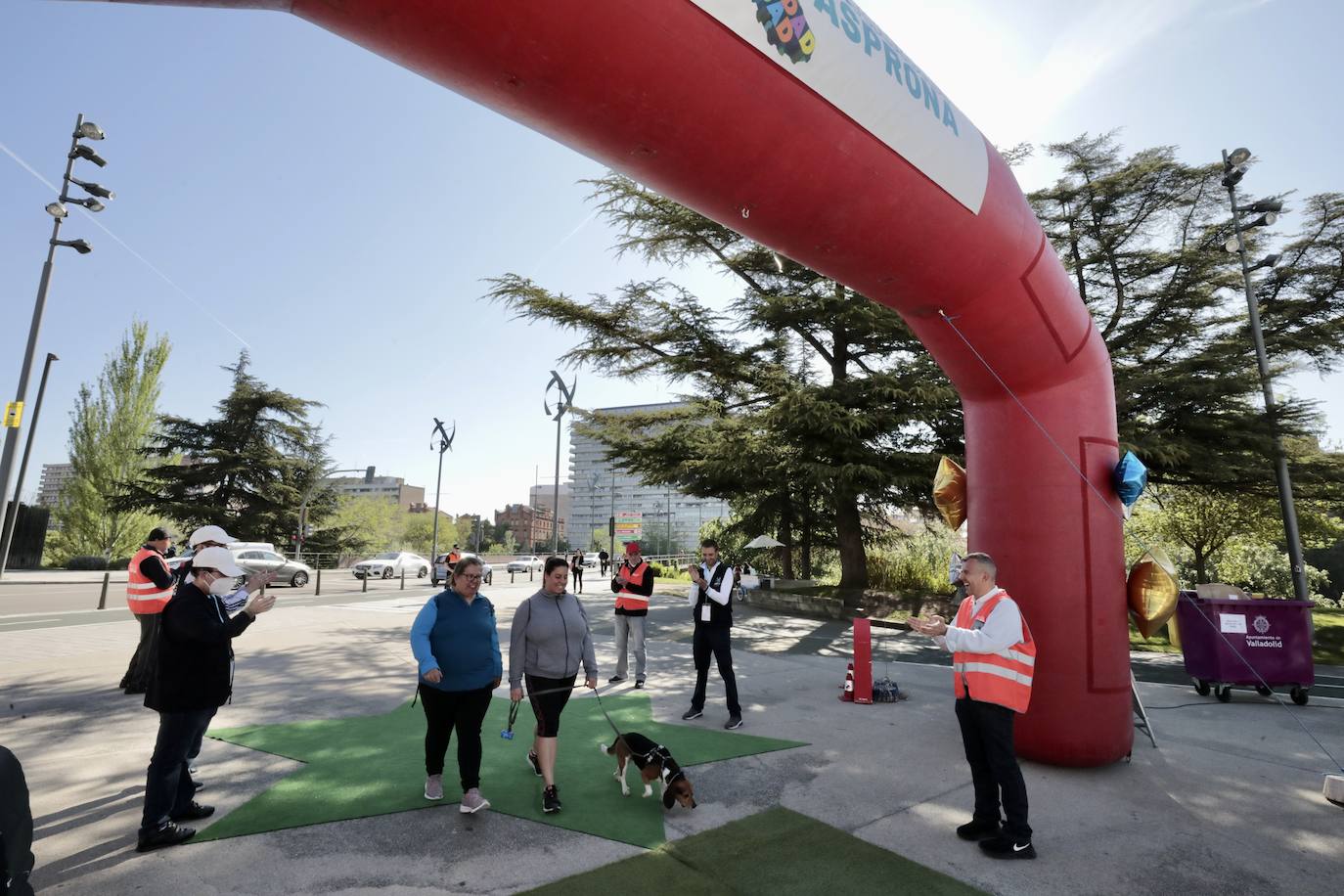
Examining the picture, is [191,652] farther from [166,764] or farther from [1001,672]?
[1001,672]

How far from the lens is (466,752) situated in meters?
4.33

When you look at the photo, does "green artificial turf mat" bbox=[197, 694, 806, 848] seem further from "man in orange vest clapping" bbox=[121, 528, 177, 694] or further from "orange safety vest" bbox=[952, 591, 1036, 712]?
"orange safety vest" bbox=[952, 591, 1036, 712]

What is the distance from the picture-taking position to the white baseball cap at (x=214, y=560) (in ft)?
12.5

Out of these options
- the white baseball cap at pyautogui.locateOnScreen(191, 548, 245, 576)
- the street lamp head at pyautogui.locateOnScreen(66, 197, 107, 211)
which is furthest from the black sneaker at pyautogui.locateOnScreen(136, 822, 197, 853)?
the street lamp head at pyautogui.locateOnScreen(66, 197, 107, 211)

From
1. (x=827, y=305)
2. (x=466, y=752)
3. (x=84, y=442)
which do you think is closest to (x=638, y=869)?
(x=466, y=752)

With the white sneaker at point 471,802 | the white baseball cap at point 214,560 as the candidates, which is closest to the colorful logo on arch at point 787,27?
the white baseball cap at point 214,560

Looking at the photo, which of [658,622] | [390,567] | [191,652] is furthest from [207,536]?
[390,567]

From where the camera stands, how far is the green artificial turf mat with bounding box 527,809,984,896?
340cm

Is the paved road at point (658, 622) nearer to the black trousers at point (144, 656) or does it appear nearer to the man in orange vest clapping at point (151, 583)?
the black trousers at point (144, 656)

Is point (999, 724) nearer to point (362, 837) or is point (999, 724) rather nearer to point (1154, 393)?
point (362, 837)

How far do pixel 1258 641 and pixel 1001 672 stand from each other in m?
6.33

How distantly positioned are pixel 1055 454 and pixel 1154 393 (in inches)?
495

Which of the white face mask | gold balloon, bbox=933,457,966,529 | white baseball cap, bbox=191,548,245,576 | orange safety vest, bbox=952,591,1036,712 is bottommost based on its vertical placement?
orange safety vest, bbox=952,591,1036,712

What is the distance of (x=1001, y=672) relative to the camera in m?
3.98
